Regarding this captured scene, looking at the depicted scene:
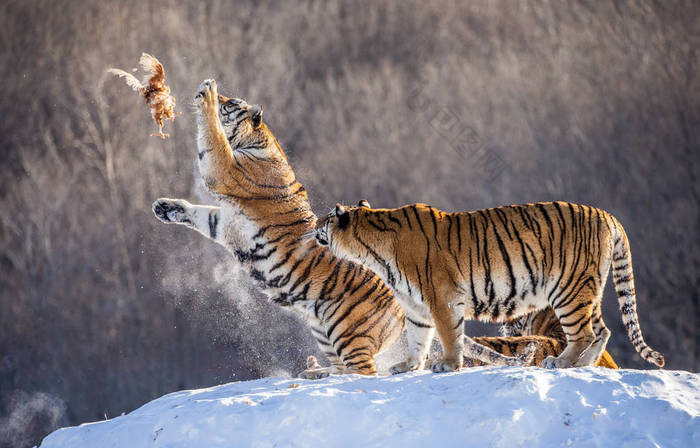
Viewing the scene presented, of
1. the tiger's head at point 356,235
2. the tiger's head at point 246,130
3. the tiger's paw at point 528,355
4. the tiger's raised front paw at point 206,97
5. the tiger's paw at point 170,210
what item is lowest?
the tiger's paw at point 528,355

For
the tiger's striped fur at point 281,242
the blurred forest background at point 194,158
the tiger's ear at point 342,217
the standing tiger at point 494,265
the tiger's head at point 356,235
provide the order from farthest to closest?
the blurred forest background at point 194,158
the tiger's striped fur at point 281,242
the tiger's ear at point 342,217
the tiger's head at point 356,235
the standing tiger at point 494,265

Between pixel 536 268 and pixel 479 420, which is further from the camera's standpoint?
pixel 536 268

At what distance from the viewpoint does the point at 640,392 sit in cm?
303

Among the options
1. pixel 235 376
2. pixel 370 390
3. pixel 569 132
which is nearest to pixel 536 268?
pixel 370 390

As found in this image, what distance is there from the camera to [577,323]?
3.65 meters

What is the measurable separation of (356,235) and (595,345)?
1.24 meters

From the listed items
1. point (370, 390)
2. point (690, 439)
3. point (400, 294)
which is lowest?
point (690, 439)

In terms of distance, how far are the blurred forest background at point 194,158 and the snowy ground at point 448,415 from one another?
427 centimetres

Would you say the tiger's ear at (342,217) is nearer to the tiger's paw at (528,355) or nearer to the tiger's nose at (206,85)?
the tiger's paw at (528,355)

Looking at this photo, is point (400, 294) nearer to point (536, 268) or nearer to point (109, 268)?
point (536, 268)

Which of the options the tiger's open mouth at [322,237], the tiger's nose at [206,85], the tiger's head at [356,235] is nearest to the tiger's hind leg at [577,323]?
the tiger's head at [356,235]

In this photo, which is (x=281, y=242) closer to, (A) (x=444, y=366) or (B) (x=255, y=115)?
(B) (x=255, y=115)

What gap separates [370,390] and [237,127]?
219 cm

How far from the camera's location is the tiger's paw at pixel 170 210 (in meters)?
4.56
